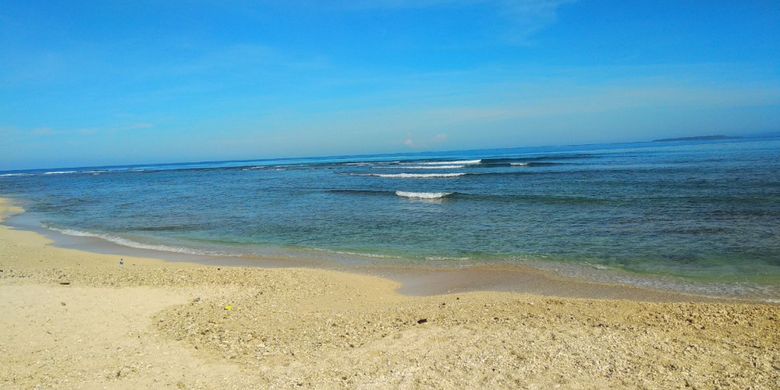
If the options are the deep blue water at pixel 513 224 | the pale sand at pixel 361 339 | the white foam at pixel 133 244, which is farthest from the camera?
the white foam at pixel 133 244

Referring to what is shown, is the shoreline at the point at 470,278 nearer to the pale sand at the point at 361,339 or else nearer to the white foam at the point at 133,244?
the white foam at the point at 133,244

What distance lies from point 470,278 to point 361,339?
4067 millimetres

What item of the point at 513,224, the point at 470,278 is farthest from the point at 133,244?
the point at 513,224

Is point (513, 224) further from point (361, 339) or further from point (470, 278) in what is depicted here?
point (361, 339)

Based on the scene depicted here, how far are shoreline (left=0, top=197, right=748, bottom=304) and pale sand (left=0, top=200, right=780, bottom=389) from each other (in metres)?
0.57

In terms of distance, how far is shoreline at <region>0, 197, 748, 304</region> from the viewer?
27.6 ft

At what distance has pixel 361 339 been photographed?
6.38 metres

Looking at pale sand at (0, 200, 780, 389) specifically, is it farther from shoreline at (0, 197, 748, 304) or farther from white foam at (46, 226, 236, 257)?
white foam at (46, 226, 236, 257)

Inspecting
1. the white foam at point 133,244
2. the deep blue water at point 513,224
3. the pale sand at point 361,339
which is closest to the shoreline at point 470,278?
the white foam at point 133,244

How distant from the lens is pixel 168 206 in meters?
25.7

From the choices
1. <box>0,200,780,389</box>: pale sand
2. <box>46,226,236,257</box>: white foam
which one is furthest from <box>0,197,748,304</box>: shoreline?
<box>0,200,780,389</box>: pale sand

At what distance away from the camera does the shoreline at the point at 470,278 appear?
8.41m

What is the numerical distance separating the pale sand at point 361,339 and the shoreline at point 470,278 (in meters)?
0.57

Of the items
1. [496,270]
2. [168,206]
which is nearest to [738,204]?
[496,270]
